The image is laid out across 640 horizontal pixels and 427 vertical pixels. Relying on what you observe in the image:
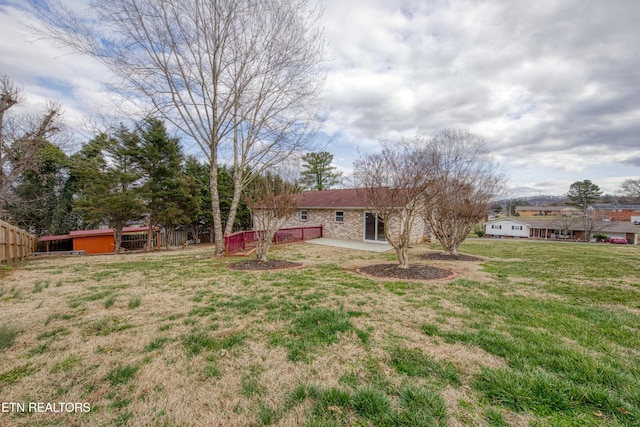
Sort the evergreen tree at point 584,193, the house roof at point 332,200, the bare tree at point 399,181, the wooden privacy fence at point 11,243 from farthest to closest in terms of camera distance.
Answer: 1. the evergreen tree at point 584,193
2. the house roof at point 332,200
3. the wooden privacy fence at point 11,243
4. the bare tree at point 399,181

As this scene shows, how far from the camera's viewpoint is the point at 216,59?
30.6 ft

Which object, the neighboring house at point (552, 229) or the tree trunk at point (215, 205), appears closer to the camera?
the tree trunk at point (215, 205)

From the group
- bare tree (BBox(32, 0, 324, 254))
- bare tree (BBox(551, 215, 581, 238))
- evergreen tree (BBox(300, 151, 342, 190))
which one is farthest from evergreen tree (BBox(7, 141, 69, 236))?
bare tree (BBox(551, 215, 581, 238))

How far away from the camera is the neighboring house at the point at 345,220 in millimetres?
15383

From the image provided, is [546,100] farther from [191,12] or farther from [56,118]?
[56,118]

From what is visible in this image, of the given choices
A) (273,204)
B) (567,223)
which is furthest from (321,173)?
(567,223)

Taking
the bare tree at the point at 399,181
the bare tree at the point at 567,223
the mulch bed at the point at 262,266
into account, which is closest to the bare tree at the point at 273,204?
the mulch bed at the point at 262,266

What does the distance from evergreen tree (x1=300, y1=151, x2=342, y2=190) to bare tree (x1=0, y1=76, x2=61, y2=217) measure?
2094 centimetres

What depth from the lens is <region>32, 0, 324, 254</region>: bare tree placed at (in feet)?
27.3

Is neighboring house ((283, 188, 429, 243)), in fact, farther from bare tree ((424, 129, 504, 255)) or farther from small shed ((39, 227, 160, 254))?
small shed ((39, 227, 160, 254))

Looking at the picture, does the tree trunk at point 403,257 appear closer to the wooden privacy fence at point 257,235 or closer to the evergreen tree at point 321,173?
the wooden privacy fence at point 257,235

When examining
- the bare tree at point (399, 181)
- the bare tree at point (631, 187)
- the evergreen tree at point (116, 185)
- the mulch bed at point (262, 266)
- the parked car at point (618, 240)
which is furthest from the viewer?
the bare tree at point (631, 187)

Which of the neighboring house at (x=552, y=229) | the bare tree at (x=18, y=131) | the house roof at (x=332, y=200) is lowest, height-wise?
the neighboring house at (x=552, y=229)

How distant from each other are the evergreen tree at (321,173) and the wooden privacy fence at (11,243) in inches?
853
